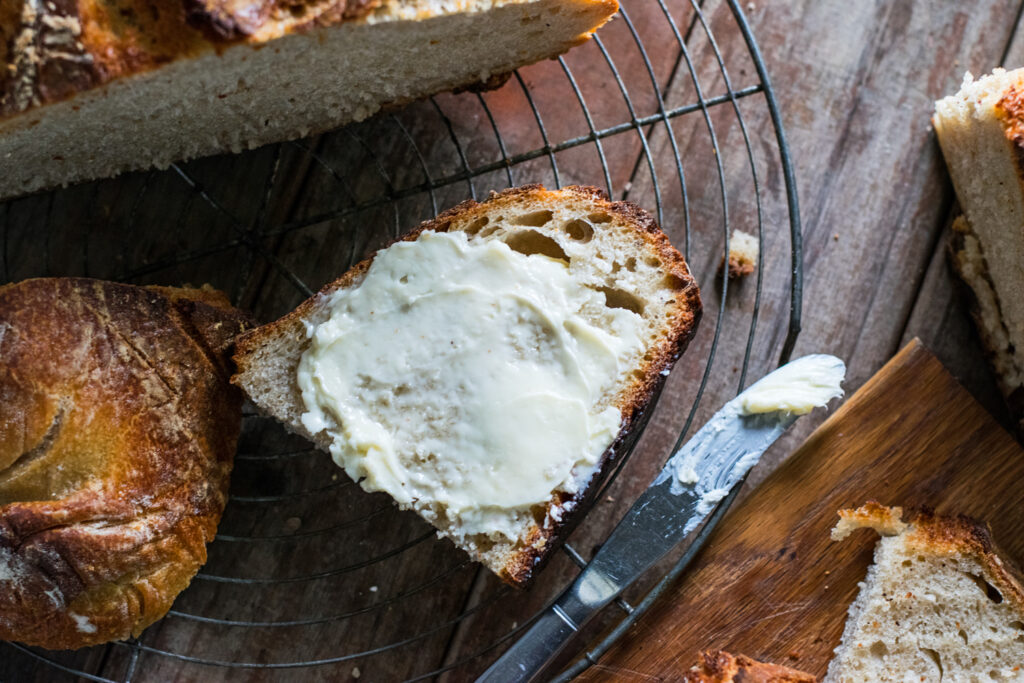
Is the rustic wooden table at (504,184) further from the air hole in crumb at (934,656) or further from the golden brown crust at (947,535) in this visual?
the air hole in crumb at (934,656)

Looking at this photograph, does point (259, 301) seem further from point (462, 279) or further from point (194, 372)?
point (462, 279)

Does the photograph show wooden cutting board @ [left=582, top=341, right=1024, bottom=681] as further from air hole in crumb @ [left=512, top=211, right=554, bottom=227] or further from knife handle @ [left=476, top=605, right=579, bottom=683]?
air hole in crumb @ [left=512, top=211, right=554, bottom=227]

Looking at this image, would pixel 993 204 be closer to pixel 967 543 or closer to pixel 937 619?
pixel 967 543

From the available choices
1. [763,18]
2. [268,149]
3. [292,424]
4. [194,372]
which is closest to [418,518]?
[292,424]

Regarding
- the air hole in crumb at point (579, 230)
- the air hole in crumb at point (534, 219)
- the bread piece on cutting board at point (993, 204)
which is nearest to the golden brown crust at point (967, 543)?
the bread piece on cutting board at point (993, 204)

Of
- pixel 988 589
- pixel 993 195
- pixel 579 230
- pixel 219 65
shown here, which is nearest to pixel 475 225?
pixel 579 230

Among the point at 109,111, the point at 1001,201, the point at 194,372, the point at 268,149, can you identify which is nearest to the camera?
the point at 109,111

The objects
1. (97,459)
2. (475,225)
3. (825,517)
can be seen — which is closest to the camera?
(97,459)
